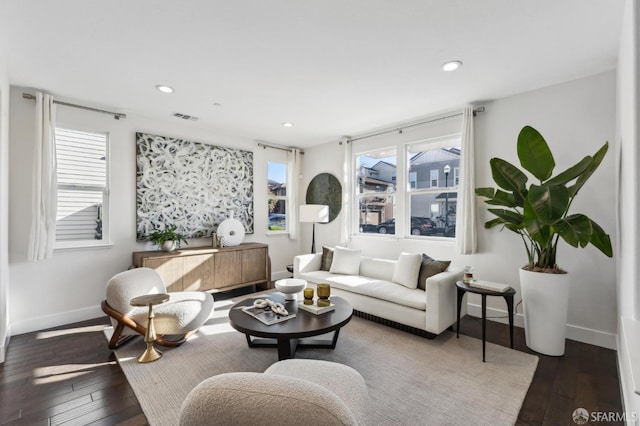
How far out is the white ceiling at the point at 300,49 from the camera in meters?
1.89

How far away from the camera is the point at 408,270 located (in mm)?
3344

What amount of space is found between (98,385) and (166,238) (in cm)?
199

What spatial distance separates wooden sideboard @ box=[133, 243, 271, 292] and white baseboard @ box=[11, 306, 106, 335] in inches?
29.1

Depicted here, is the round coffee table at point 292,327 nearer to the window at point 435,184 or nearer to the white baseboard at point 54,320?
the window at point 435,184

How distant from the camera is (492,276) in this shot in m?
3.37

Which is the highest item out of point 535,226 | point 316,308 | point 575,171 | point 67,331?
point 575,171

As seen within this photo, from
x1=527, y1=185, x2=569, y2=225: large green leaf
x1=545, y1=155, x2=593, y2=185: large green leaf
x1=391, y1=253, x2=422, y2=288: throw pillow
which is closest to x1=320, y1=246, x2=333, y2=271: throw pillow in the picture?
x1=391, y1=253, x2=422, y2=288: throw pillow

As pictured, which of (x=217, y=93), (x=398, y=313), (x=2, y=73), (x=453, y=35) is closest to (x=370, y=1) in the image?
(x=453, y=35)

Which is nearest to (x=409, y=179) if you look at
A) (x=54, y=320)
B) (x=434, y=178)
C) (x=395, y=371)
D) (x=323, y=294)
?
(x=434, y=178)

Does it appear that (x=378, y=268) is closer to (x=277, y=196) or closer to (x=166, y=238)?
(x=277, y=196)

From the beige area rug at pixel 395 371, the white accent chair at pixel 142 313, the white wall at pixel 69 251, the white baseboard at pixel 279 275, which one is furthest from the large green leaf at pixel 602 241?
the white wall at pixel 69 251

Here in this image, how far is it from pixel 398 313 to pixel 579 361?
5.03 ft

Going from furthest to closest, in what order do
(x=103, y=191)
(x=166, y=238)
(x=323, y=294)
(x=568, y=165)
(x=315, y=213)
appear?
(x=315, y=213) → (x=166, y=238) → (x=103, y=191) → (x=568, y=165) → (x=323, y=294)

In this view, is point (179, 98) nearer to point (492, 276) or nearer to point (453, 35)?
point (453, 35)
